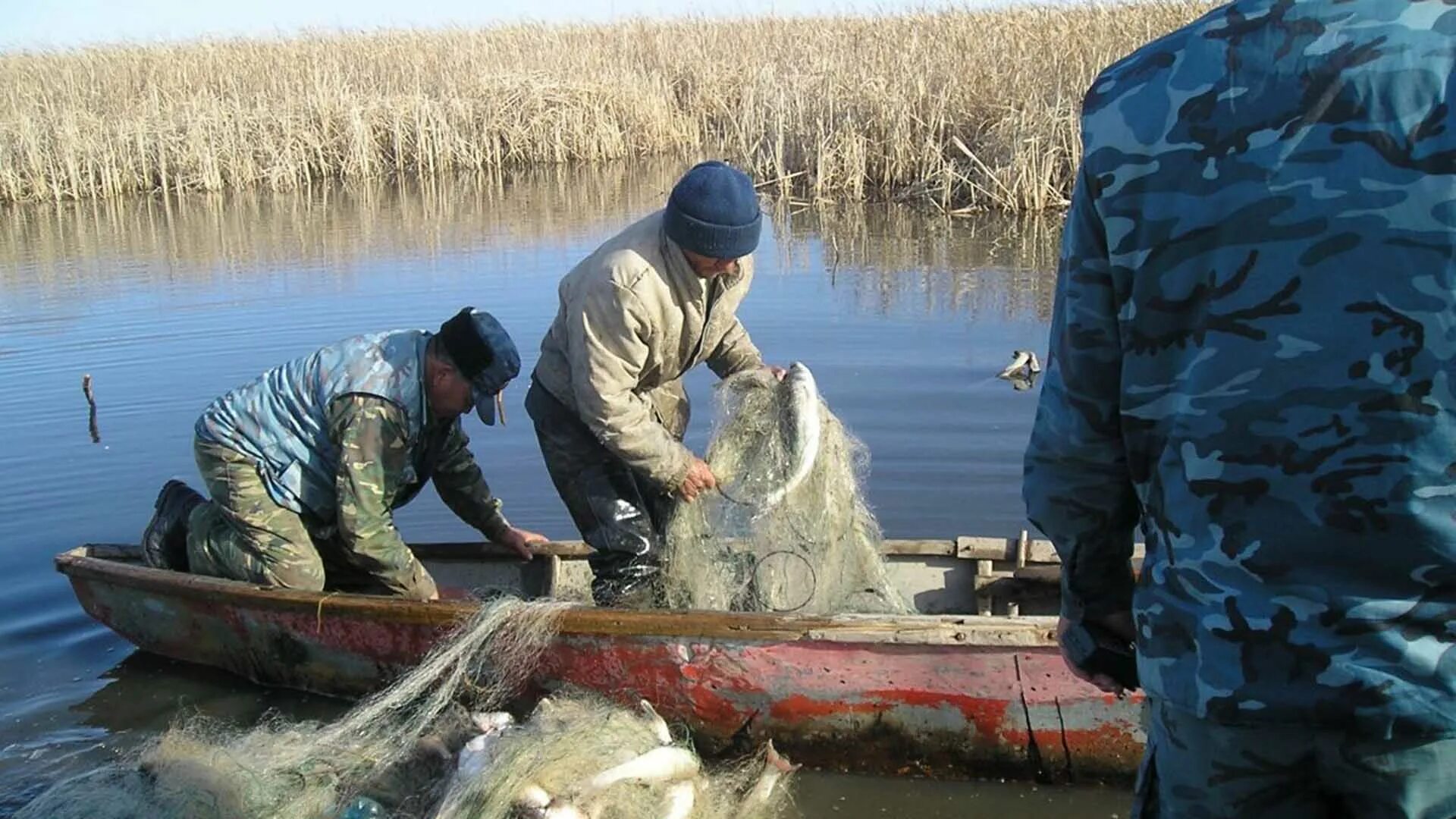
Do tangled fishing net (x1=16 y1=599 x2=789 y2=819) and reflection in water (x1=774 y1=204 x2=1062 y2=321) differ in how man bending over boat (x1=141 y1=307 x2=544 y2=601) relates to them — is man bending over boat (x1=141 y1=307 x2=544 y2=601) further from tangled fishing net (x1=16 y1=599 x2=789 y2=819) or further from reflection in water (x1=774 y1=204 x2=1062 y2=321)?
reflection in water (x1=774 y1=204 x2=1062 y2=321)

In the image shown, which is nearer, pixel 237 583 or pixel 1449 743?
pixel 1449 743

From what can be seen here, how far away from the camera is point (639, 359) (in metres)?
5.33

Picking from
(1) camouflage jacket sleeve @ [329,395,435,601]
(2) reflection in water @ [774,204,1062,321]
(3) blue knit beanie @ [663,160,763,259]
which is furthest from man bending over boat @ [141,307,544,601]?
(2) reflection in water @ [774,204,1062,321]

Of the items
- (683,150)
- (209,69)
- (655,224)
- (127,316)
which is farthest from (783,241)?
(209,69)

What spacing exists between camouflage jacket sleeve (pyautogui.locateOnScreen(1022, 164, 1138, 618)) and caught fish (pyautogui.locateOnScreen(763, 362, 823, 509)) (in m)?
3.11

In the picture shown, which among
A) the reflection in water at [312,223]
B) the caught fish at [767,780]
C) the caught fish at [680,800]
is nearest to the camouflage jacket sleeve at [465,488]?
Answer: the caught fish at [767,780]

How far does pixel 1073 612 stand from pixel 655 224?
3411 mm

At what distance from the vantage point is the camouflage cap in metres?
5.27

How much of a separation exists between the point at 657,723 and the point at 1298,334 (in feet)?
11.3

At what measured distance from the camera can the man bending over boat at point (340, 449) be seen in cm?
534

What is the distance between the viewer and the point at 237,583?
5.69 m

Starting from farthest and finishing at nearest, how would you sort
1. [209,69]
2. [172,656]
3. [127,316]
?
[209,69], [127,316], [172,656]

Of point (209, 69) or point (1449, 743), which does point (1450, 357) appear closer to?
point (1449, 743)

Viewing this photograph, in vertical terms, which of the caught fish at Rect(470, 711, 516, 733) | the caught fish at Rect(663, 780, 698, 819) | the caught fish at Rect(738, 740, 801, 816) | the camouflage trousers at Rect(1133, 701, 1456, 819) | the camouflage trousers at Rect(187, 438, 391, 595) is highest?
the camouflage trousers at Rect(1133, 701, 1456, 819)
